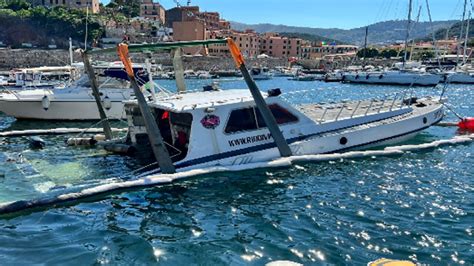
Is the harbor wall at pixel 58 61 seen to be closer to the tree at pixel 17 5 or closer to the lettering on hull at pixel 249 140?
the tree at pixel 17 5

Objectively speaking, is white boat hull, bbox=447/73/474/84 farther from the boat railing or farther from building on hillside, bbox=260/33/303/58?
building on hillside, bbox=260/33/303/58

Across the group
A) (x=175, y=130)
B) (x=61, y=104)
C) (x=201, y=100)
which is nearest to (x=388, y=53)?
(x=61, y=104)

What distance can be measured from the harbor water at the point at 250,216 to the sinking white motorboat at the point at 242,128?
0.75 meters

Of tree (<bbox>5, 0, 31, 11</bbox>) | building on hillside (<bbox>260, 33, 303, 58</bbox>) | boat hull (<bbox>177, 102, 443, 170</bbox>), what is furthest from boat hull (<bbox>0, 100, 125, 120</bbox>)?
tree (<bbox>5, 0, 31, 11</bbox>)

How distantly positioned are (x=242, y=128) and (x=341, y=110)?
4.32m

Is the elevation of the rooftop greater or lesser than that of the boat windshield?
greater

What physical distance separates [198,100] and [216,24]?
164m

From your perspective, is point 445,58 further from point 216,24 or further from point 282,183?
point 282,183

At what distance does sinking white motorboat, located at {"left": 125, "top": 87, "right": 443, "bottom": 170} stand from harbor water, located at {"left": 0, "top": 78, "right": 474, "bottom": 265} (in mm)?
753

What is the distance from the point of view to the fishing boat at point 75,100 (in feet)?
87.7

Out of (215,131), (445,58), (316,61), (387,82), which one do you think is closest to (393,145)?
(215,131)

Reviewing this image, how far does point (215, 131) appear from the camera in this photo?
43.8ft

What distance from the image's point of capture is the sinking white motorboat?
43.4ft

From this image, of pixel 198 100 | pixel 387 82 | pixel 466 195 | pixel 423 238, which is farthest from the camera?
pixel 387 82
